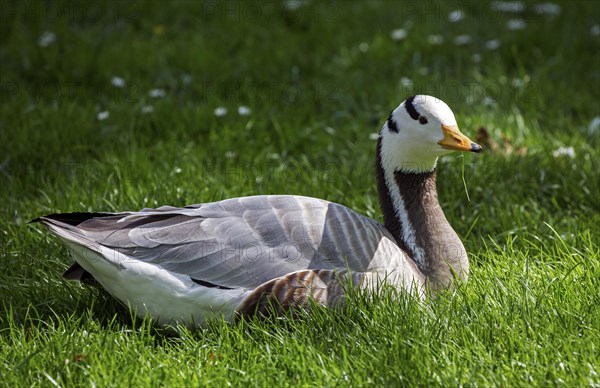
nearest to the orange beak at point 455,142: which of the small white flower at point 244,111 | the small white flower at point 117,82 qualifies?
the small white flower at point 244,111

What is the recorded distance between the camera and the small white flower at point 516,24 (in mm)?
7496

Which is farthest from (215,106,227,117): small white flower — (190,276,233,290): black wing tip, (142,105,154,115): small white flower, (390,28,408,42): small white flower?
(190,276,233,290): black wing tip

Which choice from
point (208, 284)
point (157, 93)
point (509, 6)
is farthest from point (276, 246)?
point (509, 6)

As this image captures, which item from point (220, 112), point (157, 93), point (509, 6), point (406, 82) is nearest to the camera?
point (220, 112)

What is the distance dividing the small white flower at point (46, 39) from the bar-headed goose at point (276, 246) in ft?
12.4

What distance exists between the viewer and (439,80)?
22.2 feet

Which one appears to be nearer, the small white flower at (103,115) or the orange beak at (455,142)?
the orange beak at (455,142)

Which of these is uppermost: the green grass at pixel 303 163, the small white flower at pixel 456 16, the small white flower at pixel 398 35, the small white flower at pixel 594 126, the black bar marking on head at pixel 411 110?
the black bar marking on head at pixel 411 110

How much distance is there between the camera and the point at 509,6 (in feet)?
26.1

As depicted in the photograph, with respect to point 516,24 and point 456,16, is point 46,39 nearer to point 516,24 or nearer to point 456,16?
point 456,16

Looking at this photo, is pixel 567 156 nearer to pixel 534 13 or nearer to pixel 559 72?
pixel 559 72

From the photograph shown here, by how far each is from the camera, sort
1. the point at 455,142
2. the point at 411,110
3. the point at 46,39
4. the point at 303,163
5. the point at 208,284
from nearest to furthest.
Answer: the point at 208,284, the point at 455,142, the point at 411,110, the point at 303,163, the point at 46,39

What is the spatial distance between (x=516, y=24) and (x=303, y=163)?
297 cm

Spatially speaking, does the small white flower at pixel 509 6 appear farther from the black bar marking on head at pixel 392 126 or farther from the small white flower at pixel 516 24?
the black bar marking on head at pixel 392 126
